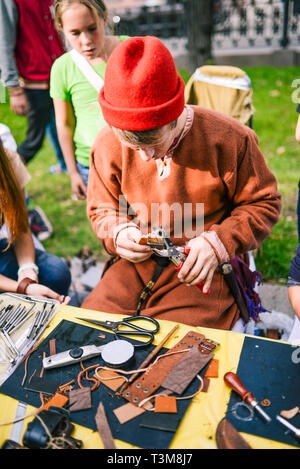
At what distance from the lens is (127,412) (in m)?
1.08

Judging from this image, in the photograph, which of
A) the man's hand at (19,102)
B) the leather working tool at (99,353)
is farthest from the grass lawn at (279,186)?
the leather working tool at (99,353)

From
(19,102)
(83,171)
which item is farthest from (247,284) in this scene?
(19,102)

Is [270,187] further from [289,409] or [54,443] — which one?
[54,443]

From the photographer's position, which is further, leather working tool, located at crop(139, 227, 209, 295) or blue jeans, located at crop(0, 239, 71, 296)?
blue jeans, located at crop(0, 239, 71, 296)

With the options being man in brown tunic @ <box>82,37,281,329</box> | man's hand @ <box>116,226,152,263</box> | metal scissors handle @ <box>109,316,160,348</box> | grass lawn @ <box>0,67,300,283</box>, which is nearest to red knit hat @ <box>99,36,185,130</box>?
man in brown tunic @ <box>82,37,281,329</box>

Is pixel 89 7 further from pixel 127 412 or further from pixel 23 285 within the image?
pixel 127 412

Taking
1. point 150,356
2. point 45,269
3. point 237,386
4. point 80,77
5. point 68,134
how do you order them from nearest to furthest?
point 237,386, point 150,356, point 45,269, point 80,77, point 68,134

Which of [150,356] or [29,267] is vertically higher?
[150,356]

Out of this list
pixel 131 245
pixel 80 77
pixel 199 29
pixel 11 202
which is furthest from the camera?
pixel 199 29

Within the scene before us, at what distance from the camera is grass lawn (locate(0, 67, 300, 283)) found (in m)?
3.20

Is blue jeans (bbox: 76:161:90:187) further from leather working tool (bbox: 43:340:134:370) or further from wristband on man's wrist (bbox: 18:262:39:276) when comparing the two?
leather working tool (bbox: 43:340:134:370)

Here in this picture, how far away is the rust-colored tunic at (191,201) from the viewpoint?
1.58 meters

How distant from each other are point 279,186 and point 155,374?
3209 millimetres
